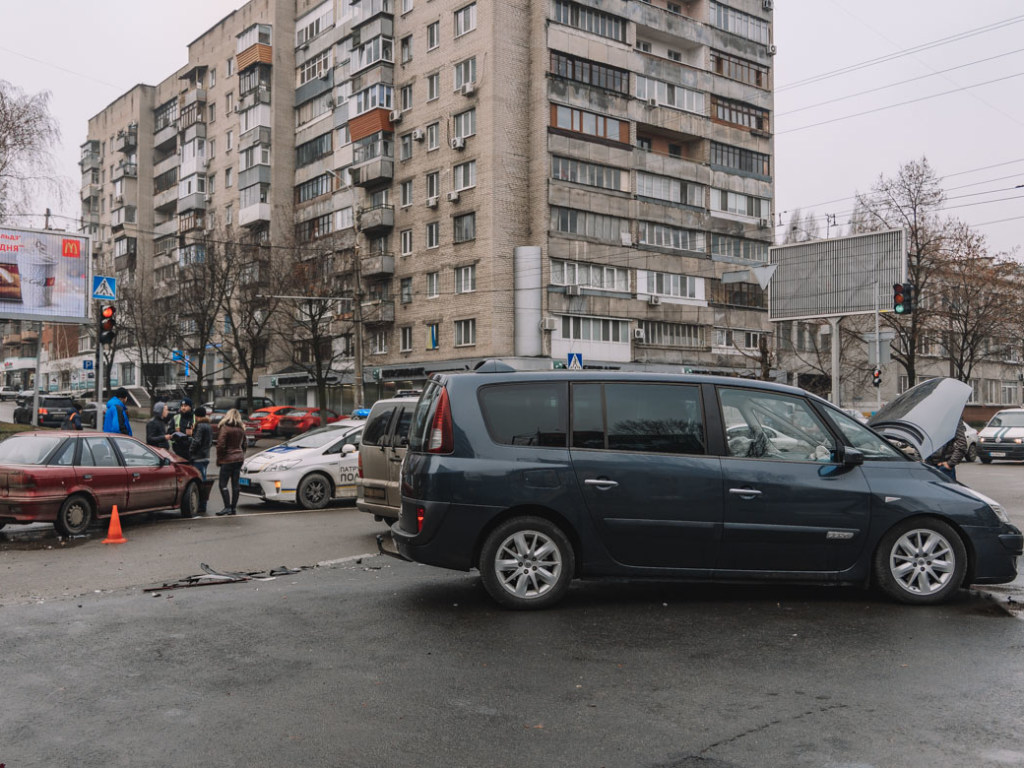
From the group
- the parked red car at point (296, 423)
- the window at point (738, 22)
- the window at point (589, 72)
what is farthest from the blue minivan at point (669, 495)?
the window at point (738, 22)

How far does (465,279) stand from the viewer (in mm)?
47188

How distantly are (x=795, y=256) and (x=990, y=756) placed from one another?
2901 centimetres

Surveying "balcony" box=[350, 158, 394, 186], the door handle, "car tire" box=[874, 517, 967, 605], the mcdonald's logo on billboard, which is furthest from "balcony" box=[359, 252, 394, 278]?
"car tire" box=[874, 517, 967, 605]

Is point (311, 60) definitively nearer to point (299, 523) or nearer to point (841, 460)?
point (299, 523)

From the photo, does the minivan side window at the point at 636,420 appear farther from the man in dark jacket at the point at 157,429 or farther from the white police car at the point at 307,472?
the man in dark jacket at the point at 157,429

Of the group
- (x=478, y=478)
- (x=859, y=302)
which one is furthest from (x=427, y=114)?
(x=478, y=478)

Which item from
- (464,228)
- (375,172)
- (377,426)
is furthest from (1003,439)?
(375,172)

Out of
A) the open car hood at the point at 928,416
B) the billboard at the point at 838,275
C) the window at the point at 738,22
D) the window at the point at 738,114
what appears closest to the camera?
the open car hood at the point at 928,416

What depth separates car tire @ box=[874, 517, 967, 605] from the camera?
7.24 meters

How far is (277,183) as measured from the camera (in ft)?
202

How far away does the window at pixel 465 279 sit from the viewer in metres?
46.6

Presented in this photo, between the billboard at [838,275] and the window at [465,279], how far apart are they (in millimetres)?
17689

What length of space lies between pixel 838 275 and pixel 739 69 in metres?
30.1

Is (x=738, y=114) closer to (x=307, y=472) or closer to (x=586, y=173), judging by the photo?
(x=586, y=173)
